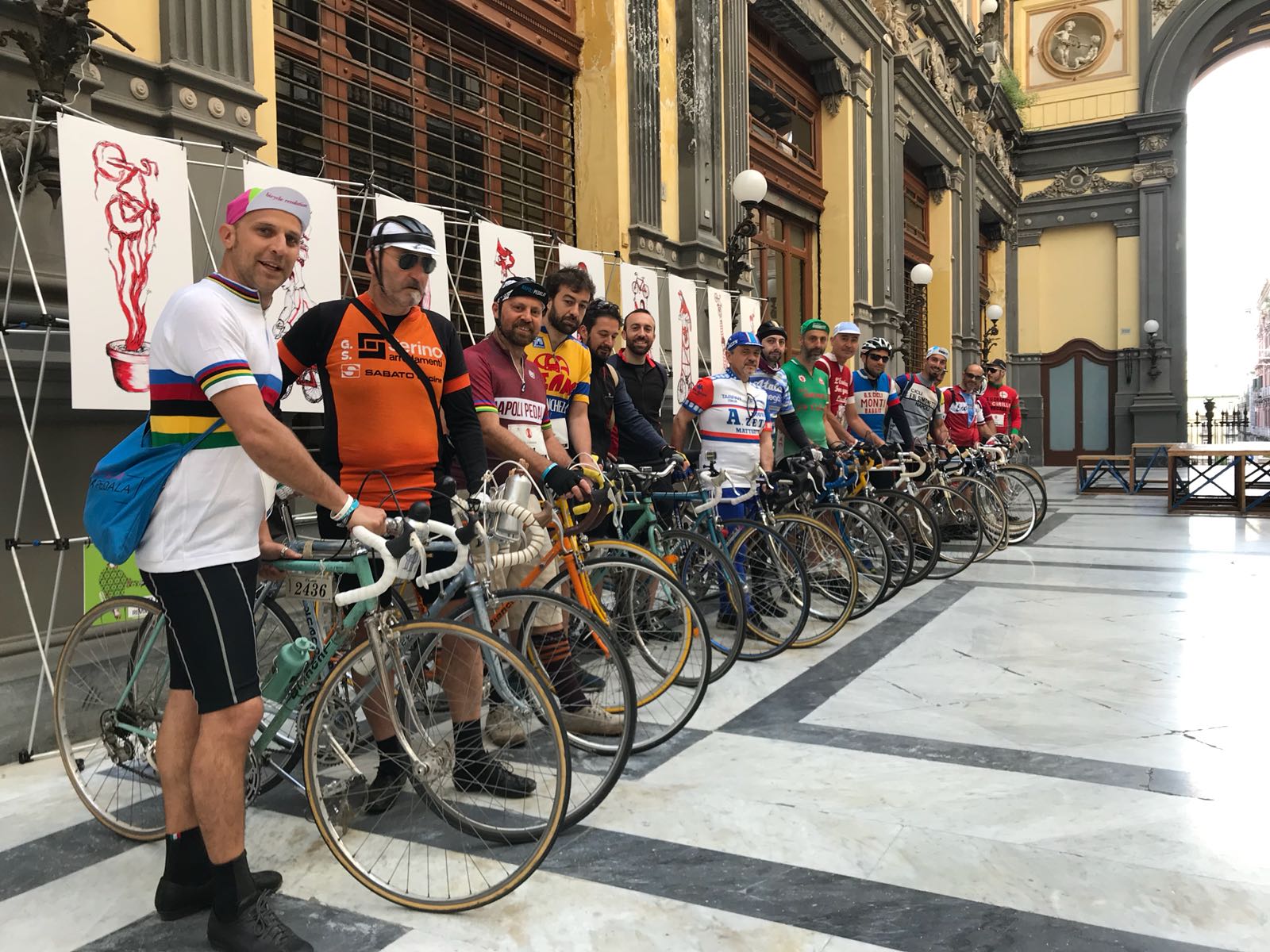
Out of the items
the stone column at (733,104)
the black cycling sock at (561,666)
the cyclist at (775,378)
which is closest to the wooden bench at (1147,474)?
the stone column at (733,104)

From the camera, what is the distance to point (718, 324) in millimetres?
8328

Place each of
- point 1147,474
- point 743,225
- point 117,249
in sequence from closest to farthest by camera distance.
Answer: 1. point 117,249
2. point 743,225
3. point 1147,474

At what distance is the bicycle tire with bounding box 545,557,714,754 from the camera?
3.53 m

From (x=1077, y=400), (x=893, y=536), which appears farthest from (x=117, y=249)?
(x=1077, y=400)

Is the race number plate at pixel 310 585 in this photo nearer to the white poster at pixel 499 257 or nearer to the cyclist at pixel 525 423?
the cyclist at pixel 525 423

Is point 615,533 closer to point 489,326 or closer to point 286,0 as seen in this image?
point 489,326

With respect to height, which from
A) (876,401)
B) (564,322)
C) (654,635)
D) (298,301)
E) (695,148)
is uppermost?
(695,148)

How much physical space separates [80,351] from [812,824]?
3.09 metres

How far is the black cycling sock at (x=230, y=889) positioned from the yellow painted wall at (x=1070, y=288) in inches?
981

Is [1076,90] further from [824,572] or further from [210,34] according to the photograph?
[210,34]

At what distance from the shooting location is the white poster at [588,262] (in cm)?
641

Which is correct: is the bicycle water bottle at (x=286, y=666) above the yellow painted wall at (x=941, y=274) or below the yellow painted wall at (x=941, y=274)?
below

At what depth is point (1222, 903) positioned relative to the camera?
235cm

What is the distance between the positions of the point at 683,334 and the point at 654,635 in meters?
4.44
